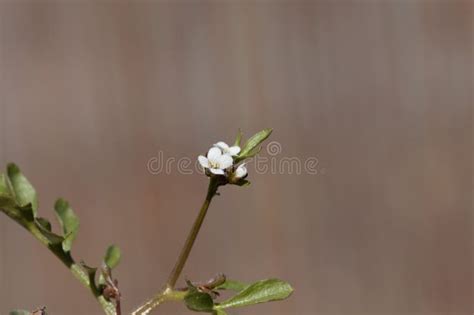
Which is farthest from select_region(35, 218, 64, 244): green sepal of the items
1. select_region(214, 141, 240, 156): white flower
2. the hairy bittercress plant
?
select_region(214, 141, 240, 156): white flower

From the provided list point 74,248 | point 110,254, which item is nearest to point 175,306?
point 74,248

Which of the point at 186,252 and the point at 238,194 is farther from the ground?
the point at 186,252

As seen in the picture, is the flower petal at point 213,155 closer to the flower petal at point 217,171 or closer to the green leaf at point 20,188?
the flower petal at point 217,171

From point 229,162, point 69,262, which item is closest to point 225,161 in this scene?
point 229,162

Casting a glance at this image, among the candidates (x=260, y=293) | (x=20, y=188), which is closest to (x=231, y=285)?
(x=260, y=293)

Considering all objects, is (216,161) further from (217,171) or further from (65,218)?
(65,218)

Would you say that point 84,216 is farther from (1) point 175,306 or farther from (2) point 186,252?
(2) point 186,252
